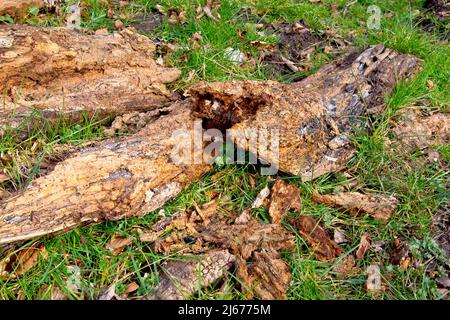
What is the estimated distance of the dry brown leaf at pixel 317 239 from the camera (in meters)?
2.72

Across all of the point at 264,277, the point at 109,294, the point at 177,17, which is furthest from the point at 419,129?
the point at 109,294

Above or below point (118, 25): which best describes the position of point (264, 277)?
below

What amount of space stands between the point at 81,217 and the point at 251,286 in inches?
40.7

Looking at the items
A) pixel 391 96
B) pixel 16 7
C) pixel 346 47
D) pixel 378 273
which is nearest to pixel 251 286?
pixel 378 273

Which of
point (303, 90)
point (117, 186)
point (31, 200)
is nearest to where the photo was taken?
point (31, 200)

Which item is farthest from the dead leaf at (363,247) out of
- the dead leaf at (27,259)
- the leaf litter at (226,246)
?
the dead leaf at (27,259)

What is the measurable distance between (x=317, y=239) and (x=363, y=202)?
465mm

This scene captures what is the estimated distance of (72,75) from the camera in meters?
3.25

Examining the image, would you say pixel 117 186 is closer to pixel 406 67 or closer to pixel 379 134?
pixel 379 134

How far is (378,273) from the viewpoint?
104 inches

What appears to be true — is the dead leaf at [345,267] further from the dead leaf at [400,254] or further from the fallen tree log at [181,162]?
the fallen tree log at [181,162]

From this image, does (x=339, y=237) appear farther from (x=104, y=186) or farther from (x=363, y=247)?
(x=104, y=186)

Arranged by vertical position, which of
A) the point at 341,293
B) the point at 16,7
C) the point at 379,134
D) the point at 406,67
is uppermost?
the point at 16,7

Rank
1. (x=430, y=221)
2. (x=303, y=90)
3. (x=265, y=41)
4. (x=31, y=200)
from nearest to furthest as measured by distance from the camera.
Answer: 1. (x=31, y=200)
2. (x=430, y=221)
3. (x=303, y=90)
4. (x=265, y=41)
